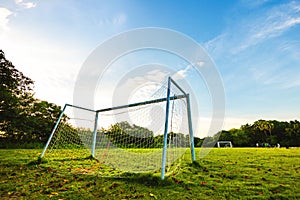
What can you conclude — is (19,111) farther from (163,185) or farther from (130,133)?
(163,185)

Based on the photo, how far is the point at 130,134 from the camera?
25.2 ft

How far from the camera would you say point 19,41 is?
1005 centimetres

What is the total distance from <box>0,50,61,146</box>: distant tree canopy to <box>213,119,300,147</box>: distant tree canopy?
3690cm

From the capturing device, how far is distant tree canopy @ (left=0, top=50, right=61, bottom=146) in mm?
19359

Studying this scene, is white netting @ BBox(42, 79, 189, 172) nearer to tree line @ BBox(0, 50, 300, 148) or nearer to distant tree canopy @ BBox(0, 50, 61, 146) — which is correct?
tree line @ BBox(0, 50, 300, 148)

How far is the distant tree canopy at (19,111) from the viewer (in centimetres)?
1936

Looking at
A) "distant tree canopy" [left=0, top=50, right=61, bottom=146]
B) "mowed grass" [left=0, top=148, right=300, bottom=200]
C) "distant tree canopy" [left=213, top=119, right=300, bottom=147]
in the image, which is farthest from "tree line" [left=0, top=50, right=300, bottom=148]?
"distant tree canopy" [left=213, top=119, right=300, bottom=147]

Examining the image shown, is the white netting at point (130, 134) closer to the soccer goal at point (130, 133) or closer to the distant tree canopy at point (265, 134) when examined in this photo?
the soccer goal at point (130, 133)

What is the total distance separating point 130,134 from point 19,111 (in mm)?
19064

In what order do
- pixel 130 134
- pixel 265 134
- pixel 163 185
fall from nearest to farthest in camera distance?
pixel 163 185 → pixel 130 134 → pixel 265 134

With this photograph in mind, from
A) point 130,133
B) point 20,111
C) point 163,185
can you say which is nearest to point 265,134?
point 130,133

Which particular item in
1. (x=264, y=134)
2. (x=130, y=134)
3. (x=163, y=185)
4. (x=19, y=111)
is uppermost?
(x=19, y=111)

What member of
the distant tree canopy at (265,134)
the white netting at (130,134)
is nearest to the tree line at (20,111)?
the white netting at (130,134)

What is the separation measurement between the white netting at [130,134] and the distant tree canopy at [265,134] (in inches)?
1562
